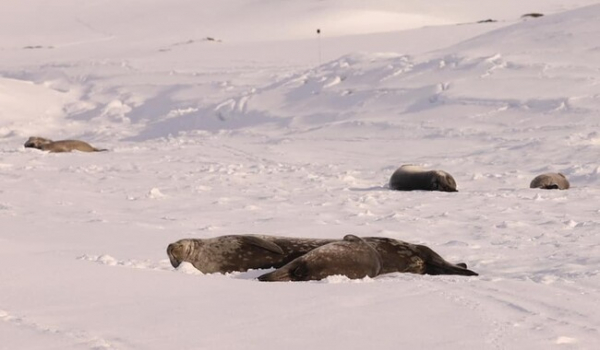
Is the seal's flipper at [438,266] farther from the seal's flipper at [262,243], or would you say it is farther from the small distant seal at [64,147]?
the small distant seal at [64,147]

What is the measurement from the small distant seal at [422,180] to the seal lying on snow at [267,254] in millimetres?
5019

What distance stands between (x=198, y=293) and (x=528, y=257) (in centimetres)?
287

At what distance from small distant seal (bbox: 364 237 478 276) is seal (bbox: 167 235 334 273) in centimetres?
41

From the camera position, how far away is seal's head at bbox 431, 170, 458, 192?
452 inches

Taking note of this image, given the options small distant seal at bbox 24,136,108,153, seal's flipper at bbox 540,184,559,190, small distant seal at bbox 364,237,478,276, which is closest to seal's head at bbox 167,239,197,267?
small distant seal at bbox 364,237,478,276

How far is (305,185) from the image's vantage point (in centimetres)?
1216

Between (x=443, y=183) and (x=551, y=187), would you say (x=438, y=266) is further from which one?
(x=551, y=187)

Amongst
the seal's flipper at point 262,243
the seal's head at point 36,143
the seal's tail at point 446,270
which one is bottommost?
the seal's tail at point 446,270

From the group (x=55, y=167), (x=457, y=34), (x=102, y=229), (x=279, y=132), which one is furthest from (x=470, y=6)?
(x=102, y=229)

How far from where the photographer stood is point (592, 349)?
4059mm

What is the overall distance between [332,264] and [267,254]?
0.63m

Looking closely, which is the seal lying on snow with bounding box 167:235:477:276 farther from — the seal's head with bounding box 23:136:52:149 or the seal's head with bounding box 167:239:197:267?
the seal's head with bounding box 23:136:52:149

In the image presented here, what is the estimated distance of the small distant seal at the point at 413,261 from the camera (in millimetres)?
6289

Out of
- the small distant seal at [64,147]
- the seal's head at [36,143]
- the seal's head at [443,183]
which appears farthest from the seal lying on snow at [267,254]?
the seal's head at [36,143]
